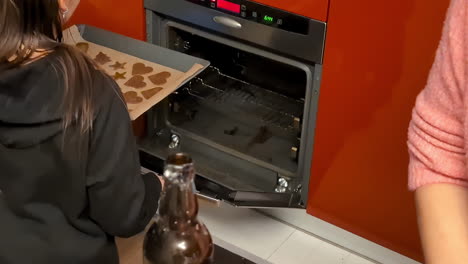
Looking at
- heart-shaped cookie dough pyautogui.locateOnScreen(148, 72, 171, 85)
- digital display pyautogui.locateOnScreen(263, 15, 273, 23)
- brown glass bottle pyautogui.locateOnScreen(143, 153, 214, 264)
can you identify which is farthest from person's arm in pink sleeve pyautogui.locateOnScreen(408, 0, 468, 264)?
heart-shaped cookie dough pyautogui.locateOnScreen(148, 72, 171, 85)

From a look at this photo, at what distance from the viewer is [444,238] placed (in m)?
0.99

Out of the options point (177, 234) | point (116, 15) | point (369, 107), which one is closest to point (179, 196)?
point (177, 234)

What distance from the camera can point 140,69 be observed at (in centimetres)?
188

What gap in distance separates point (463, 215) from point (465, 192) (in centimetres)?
4

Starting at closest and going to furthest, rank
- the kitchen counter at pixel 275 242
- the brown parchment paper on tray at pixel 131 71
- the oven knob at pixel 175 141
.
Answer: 1. the brown parchment paper on tray at pixel 131 71
2. the kitchen counter at pixel 275 242
3. the oven knob at pixel 175 141

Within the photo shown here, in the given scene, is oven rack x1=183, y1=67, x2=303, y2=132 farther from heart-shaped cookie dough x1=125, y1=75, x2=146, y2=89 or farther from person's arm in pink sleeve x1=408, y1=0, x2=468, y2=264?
person's arm in pink sleeve x1=408, y1=0, x2=468, y2=264

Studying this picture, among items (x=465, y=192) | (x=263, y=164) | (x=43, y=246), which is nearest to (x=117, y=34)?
(x=263, y=164)

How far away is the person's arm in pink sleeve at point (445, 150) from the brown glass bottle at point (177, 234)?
374 mm

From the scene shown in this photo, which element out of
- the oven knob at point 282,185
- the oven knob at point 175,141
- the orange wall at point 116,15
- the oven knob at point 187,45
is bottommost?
the oven knob at point 282,185

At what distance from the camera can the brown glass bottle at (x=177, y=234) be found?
2.55ft

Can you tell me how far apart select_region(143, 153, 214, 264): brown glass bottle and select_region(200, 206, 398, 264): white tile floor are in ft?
3.44

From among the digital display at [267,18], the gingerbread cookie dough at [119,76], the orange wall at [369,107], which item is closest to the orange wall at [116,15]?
the orange wall at [369,107]

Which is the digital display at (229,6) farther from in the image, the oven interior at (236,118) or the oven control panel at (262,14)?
the oven interior at (236,118)

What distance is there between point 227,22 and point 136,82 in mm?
318
